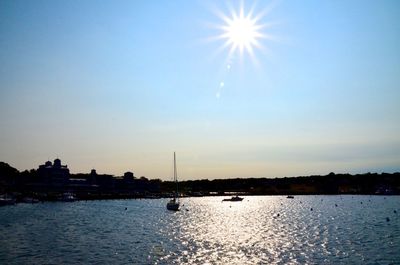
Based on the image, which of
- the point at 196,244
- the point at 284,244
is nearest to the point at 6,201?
the point at 196,244

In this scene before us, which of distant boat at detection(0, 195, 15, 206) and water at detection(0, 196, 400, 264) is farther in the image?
distant boat at detection(0, 195, 15, 206)

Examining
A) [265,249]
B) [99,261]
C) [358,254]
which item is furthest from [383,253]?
[99,261]

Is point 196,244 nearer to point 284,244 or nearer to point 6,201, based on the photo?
point 284,244

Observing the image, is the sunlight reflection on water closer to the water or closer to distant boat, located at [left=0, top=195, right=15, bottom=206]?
the water

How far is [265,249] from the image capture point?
5556 cm

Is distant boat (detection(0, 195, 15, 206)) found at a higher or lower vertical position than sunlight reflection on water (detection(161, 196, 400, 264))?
higher

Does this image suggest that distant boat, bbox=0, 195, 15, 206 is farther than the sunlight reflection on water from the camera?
Yes

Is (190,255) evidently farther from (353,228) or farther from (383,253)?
(353,228)

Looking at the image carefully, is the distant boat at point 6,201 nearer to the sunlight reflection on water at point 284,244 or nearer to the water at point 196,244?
the water at point 196,244

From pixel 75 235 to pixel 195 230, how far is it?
879 inches

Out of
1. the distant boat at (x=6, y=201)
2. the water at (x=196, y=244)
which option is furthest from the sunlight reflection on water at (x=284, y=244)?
the distant boat at (x=6, y=201)

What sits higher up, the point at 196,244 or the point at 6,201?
the point at 6,201

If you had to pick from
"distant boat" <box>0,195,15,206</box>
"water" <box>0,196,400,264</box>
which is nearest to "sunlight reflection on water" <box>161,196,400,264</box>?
"water" <box>0,196,400,264</box>

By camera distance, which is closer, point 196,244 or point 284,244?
point 284,244
